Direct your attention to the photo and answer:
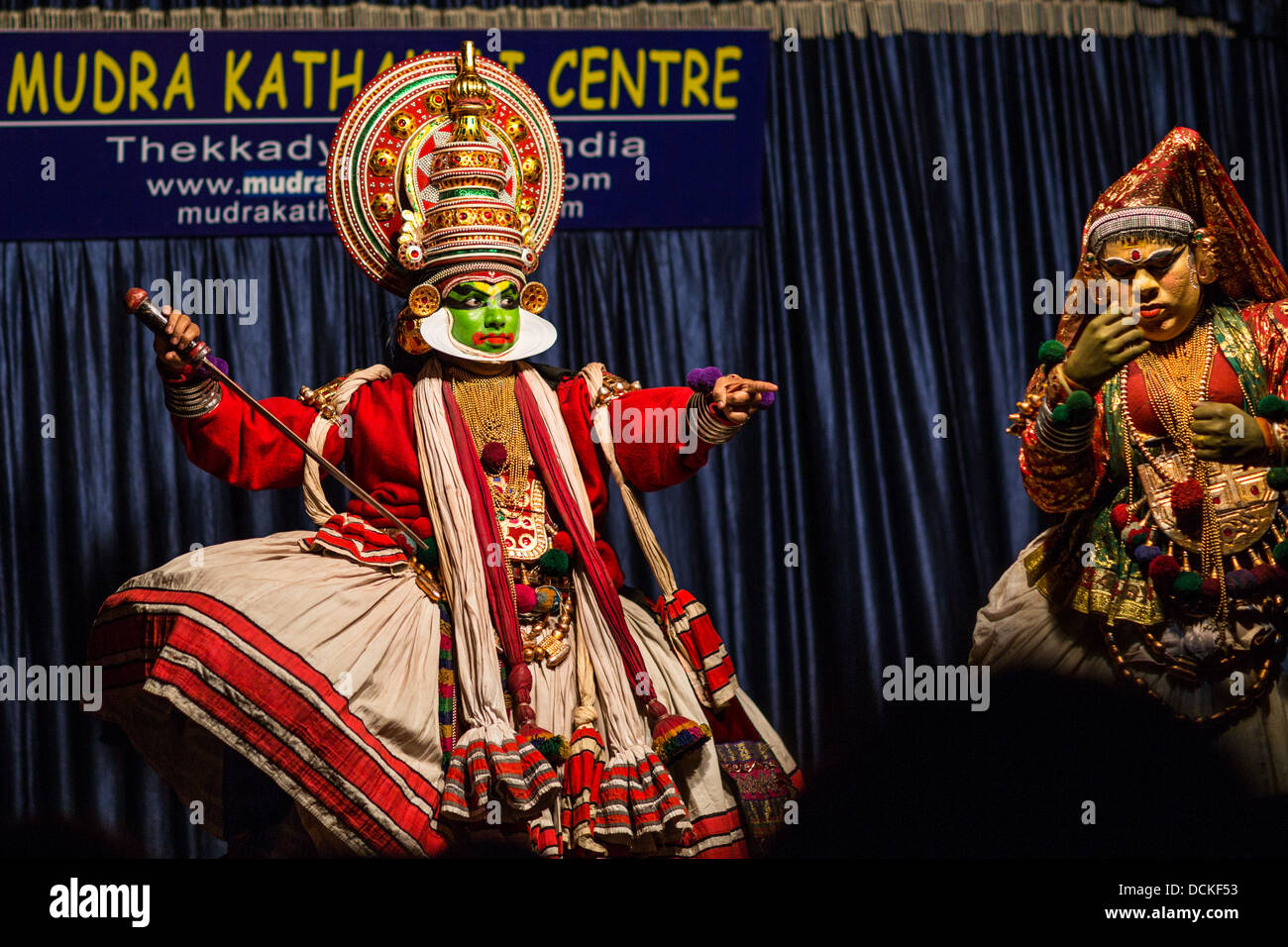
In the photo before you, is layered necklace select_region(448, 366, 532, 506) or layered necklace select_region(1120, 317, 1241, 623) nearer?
layered necklace select_region(1120, 317, 1241, 623)

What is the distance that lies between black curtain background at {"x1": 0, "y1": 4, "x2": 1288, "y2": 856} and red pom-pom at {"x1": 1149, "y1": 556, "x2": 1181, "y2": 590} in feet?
2.57

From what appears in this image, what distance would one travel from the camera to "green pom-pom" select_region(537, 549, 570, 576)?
Answer: 3.72m

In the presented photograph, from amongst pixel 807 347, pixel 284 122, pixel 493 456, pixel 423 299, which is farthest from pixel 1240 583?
pixel 284 122

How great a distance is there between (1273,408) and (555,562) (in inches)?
57.0

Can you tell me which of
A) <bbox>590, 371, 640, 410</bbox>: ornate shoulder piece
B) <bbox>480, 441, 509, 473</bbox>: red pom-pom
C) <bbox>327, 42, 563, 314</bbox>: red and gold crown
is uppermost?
Answer: <bbox>327, 42, 563, 314</bbox>: red and gold crown

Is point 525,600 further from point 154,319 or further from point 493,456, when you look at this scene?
point 154,319

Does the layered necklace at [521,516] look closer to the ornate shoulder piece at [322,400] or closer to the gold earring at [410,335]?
the gold earring at [410,335]

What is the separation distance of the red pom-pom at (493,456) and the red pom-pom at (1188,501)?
4.39ft

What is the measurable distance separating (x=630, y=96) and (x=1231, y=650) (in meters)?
1.94

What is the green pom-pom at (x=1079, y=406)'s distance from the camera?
3.54m

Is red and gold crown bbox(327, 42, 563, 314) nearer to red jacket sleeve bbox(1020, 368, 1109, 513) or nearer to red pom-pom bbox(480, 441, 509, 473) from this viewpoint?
red pom-pom bbox(480, 441, 509, 473)

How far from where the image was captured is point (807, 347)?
4504 mm

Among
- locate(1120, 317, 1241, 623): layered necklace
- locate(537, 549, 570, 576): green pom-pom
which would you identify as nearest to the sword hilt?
locate(537, 549, 570, 576): green pom-pom

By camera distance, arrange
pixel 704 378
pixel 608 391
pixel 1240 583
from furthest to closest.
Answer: pixel 608 391
pixel 704 378
pixel 1240 583
